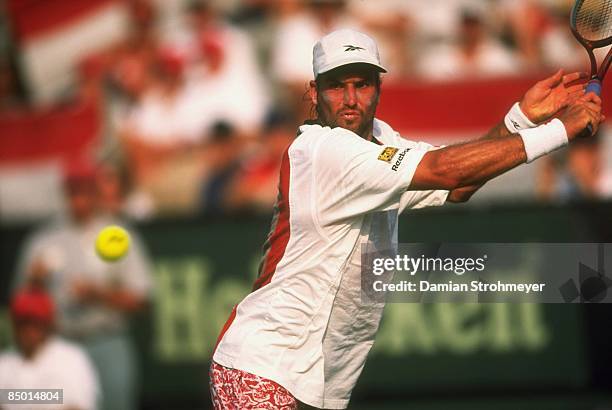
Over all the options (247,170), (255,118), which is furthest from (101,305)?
(255,118)

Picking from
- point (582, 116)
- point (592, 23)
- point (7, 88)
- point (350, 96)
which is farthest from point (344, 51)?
point (7, 88)

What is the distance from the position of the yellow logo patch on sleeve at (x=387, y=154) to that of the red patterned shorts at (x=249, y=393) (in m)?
0.97

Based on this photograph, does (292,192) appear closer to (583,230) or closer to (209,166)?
(583,230)

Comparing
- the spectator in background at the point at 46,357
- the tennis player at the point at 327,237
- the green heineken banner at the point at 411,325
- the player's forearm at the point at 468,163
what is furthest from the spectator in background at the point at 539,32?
the spectator in background at the point at 46,357

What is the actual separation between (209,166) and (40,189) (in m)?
1.51

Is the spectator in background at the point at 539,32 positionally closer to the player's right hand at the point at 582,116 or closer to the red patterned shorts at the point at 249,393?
the player's right hand at the point at 582,116

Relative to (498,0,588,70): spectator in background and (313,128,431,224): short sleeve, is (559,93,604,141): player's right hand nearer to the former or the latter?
(313,128,431,224): short sleeve

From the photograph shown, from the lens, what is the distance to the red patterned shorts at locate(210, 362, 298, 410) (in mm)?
4797

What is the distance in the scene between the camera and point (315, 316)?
4.87 m

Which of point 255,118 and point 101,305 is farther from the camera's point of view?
point 255,118

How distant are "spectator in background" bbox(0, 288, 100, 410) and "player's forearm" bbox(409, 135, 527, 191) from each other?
3801 millimetres

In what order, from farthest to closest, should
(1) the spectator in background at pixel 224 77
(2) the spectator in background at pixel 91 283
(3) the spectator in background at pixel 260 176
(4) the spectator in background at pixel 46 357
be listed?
(1) the spectator in background at pixel 224 77 < (3) the spectator in background at pixel 260 176 < (2) the spectator in background at pixel 91 283 < (4) the spectator in background at pixel 46 357

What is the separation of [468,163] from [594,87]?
56 cm

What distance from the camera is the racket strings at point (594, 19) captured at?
16.5 feet
